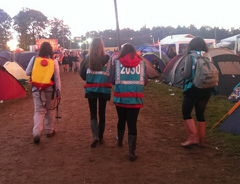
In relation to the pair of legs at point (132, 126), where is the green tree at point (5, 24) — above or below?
above

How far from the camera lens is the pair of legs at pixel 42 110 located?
4.92 meters

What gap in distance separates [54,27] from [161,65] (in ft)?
242

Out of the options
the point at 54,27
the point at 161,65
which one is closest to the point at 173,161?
the point at 161,65

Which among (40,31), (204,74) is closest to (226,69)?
(204,74)

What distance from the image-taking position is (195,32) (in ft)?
285

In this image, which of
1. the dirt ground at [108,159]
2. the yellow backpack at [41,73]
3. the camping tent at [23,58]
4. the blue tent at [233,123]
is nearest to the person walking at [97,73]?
the yellow backpack at [41,73]

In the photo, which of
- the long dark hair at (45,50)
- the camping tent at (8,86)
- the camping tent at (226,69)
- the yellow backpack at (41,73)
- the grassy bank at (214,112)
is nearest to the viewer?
the grassy bank at (214,112)

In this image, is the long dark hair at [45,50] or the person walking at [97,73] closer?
the person walking at [97,73]

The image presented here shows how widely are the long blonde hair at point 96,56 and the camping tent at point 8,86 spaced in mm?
5286

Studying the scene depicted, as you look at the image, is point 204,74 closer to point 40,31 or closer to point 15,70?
point 15,70

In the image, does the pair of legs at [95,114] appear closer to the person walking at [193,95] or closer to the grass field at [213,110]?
the person walking at [193,95]

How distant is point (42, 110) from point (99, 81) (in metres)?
1.31

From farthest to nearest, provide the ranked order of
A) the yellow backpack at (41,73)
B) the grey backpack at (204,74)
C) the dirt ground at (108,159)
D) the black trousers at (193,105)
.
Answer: the yellow backpack at (41,73) → the black trousers at (193,105) → the grey backpack at (204,74) → the dirt ground at (108,159)

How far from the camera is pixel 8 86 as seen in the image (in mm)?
9016
